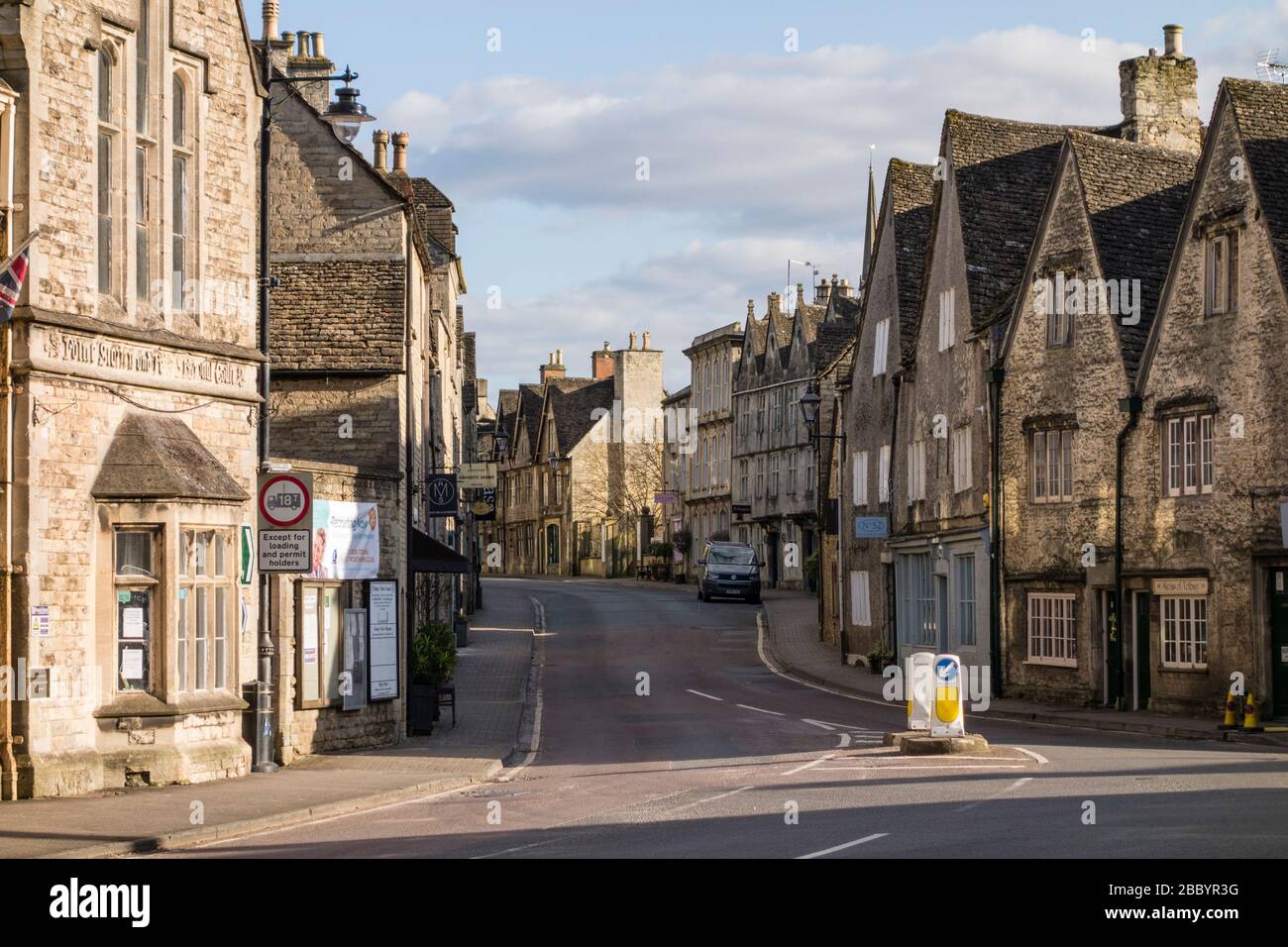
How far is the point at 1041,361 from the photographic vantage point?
35.8 m

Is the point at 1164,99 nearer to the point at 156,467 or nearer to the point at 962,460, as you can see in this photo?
the point at 962,460

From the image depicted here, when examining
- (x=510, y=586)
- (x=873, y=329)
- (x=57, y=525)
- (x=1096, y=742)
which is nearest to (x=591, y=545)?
(x=510, y=586)

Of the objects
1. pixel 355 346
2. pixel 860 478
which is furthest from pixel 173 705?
pixel 860 478

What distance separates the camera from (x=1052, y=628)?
35.2 meters

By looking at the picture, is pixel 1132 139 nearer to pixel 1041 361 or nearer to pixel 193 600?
pixel 1041 361

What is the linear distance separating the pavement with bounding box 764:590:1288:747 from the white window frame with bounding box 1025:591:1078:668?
0.99m

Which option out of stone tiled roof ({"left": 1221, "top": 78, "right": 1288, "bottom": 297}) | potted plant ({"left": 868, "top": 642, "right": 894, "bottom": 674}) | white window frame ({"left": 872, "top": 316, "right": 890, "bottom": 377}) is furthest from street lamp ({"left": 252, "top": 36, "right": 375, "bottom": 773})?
white window frame ({"left": 872, "top": 316, "right": 890, "bottom": 377})

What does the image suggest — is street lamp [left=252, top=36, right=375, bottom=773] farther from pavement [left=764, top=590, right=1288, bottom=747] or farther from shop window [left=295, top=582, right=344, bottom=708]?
pavement [left=764, top=590, right=1288, bottom=747]

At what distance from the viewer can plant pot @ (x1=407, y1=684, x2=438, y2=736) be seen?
88.8 feet

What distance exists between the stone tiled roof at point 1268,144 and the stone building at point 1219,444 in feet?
0.08

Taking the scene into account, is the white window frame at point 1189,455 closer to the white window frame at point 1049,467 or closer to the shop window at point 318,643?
the white window frame at point 1049,467

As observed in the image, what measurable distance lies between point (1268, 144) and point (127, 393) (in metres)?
20.4

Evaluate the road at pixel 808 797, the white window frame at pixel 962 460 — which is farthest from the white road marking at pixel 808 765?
the white window frame at pixel 962 460

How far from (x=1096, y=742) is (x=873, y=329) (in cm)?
2354
